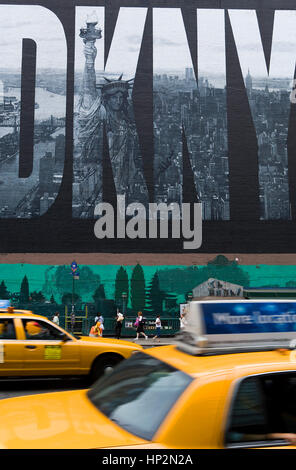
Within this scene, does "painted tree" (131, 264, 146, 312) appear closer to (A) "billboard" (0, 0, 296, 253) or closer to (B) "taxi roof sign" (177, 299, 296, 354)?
(A) "billboard" (0, 0, 296, 253)

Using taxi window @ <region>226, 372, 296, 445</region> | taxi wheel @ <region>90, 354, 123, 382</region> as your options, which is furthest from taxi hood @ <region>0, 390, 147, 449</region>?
taxi wheel @ <region>90, 354, 123, 382</region>

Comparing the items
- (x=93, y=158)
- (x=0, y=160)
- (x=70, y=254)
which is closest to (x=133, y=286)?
(x=70, y=254)

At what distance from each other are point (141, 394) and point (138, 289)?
26.5m

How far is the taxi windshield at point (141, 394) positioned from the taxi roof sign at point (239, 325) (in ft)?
1.05

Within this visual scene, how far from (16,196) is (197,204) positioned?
1141cm

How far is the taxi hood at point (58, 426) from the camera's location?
2.79 meters

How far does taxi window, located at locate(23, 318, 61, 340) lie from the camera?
9.96 metres

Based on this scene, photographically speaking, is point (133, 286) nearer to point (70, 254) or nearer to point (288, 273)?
point (70, 254)

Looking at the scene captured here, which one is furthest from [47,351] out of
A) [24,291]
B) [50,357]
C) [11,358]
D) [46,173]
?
[46,173]

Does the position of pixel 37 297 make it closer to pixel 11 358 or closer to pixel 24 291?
pixel 24 291

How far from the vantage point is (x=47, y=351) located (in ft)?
32.1

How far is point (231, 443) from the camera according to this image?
280 centimetres

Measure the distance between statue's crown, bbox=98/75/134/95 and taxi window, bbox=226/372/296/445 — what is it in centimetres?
3012
